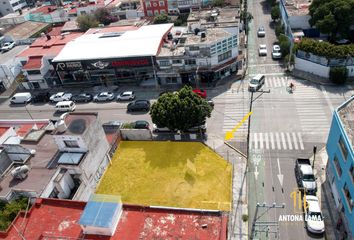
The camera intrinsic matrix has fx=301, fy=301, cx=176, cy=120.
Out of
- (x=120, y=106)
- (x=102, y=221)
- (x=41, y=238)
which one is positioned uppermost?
(x=102, y=221)

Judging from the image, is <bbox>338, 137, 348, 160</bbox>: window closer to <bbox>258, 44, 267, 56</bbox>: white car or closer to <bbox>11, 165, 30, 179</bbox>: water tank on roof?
<bbox>11, 165, 30, 179</bbox>: water tank on roof

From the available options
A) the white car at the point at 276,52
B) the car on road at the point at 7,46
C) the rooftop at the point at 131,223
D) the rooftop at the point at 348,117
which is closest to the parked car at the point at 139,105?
the rooftop at the point at 131,223

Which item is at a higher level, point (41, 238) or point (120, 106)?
point (41, 238)

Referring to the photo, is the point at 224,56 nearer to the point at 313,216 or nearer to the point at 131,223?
the point at 313,216

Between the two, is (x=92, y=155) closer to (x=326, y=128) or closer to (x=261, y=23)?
(x=326, y=128)

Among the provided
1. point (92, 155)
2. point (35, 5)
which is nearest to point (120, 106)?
point (92, 155)

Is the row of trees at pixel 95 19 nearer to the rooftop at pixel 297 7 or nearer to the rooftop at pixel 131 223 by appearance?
the rooftop at pixel 297 7
